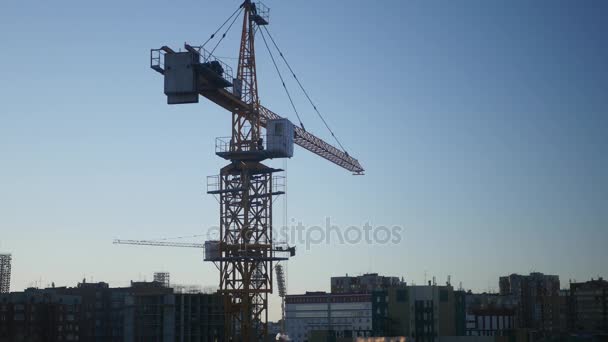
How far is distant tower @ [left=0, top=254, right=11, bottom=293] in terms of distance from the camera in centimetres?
18512

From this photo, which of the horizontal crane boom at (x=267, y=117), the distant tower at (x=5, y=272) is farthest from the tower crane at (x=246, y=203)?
the distant tower at (x=5, y=272)

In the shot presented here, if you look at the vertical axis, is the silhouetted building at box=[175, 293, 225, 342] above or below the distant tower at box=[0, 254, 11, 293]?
below

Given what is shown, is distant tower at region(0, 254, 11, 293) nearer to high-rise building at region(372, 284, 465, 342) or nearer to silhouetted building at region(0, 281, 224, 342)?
silhouetted building at region(0, 281, 224, 342)

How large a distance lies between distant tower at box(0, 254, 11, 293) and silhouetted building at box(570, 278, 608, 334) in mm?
128569

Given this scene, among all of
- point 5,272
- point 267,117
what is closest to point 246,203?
point 267,117

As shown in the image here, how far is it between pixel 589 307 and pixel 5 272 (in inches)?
5331

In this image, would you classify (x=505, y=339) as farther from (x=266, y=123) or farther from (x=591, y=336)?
(x=266, y=123)

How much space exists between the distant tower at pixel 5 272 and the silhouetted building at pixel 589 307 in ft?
422

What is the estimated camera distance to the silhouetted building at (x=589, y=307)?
187000 mm

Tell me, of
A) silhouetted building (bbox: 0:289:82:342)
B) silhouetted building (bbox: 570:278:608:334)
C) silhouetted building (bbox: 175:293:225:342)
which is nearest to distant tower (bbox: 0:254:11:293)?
silhouetted building (bbox: 0:289:82:342)

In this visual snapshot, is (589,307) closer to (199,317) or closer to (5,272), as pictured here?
(199,317)

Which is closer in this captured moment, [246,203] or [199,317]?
[246,203]

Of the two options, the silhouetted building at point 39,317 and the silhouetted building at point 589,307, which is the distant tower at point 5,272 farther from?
the silhouetted building at point 589,307

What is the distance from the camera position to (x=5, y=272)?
612 feet
